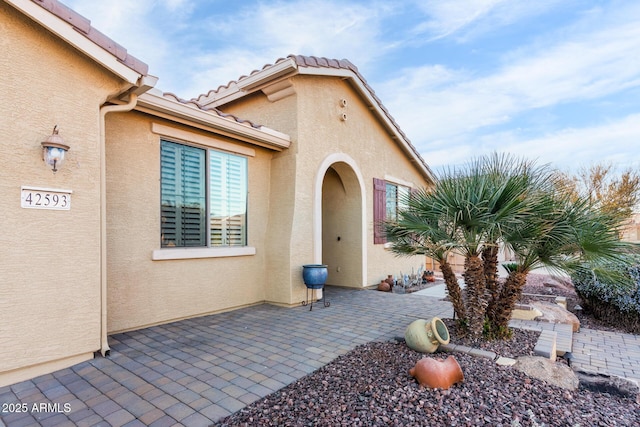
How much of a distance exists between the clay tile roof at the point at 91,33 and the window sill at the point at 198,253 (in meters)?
3.35

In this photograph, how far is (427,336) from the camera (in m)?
4.95

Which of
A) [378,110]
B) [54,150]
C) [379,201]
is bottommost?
[379,201]

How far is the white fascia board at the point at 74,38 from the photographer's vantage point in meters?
4.07

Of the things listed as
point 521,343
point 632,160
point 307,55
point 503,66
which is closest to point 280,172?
point 307,55

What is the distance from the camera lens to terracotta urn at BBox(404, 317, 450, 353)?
492 centimetres

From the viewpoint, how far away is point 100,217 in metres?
4.92

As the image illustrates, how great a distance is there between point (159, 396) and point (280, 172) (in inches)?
231

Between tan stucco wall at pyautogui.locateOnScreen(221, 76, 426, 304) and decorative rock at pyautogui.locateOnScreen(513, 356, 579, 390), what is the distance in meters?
5.14

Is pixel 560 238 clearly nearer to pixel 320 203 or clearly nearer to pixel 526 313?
pixel 526 313

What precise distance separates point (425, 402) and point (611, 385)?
278cm

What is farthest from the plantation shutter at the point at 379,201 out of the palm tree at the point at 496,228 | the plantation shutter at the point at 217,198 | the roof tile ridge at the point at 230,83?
the palm tree at the point at 496,228

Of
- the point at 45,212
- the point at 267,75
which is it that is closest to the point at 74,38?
the point at 45,212

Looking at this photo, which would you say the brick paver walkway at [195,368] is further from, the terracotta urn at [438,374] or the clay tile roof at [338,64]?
the clay tile roof at [338,64]

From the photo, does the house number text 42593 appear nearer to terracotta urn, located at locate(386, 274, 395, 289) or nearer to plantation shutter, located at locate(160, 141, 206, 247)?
plantation shutter, located at locate(160, 141, 206, 247)
